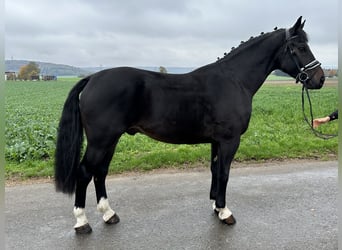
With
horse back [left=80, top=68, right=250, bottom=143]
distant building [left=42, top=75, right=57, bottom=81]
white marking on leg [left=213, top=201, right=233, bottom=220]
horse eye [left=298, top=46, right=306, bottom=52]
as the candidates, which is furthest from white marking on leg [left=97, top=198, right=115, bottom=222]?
distant building [left=42, top=75, right=57, bottom=81]

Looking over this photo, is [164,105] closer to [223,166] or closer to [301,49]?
[223,166]

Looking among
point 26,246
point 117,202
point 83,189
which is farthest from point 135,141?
point 26,246

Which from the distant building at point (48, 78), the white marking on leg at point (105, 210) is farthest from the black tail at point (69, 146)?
the distant building at point (48, 78)

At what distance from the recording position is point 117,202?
3779 mm

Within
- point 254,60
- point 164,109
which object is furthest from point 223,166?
point 254,60

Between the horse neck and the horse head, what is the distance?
10cm

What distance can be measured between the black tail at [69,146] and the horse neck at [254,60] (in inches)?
64.8

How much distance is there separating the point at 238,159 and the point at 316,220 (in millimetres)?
2223

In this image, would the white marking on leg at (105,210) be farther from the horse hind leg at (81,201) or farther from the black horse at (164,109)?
the horse hind leg at (81,201)

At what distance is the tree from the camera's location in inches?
2514

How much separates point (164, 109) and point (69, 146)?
1021 millimetres

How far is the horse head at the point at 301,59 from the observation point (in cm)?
339

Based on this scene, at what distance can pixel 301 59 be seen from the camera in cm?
341

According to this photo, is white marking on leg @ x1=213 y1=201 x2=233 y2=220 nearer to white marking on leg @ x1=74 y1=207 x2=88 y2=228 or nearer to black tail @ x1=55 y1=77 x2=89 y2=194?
white marking on leg @ x1=74 y1=207 x2=88 y2=228
